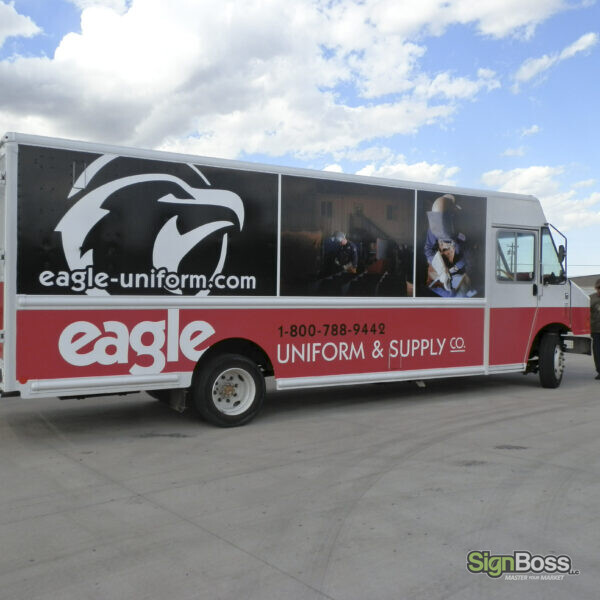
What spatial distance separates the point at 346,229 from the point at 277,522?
462 cm

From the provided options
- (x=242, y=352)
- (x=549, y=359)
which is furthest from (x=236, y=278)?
(x=549, y=359)

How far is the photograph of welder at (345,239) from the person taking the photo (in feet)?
26.0

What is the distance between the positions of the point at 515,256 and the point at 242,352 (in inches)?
191

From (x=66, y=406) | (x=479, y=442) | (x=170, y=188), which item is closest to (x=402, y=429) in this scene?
(x=479, y=442)

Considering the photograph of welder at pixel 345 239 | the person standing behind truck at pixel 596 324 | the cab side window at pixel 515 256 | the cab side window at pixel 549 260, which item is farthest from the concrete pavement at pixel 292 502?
the person standing behind truck at pixel 596 324

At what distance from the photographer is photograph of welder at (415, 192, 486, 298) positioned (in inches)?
357

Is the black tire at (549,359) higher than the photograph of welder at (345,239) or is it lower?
lower

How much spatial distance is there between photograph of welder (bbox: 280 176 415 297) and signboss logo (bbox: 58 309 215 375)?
1.31 metres

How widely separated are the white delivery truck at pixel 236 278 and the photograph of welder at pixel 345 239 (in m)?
0.02

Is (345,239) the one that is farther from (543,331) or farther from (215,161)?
(543,331)

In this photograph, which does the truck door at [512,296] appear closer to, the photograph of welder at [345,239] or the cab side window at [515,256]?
the cab side window at [515,256]

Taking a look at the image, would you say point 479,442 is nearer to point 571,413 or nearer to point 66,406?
point 571,413

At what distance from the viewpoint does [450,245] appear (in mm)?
9383

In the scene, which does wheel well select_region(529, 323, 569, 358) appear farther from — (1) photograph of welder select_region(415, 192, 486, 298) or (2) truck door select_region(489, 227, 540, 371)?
(1) photograph of welder select_region(415, 192, 486, 298)
